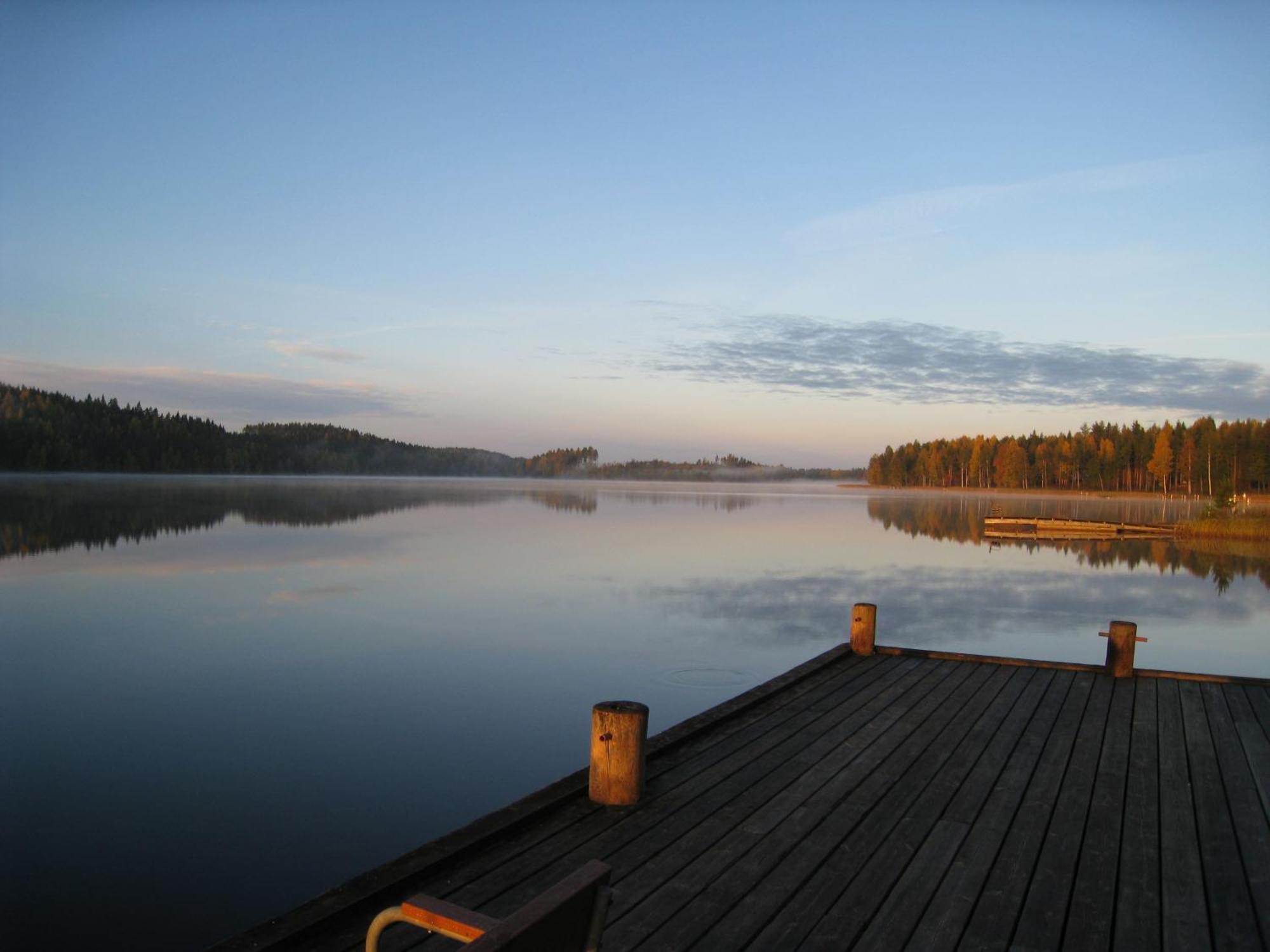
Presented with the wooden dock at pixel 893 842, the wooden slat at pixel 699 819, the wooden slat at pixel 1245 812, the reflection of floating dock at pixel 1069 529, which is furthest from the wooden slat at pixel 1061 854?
the reflection of floating dock at pixel 1069 529

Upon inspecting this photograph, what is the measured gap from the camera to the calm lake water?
17.1 ft

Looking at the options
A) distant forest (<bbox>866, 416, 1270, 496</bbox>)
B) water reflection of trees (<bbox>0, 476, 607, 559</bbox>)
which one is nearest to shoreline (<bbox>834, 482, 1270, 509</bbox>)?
distant forest (<bbox>866, 416, 1270, 496</bbox>)

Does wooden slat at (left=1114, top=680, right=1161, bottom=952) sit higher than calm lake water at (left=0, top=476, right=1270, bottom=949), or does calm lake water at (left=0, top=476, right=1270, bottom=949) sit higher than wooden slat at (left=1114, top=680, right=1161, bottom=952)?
wooden slat at (left=1114, top=680, right=1161, bottom=952)

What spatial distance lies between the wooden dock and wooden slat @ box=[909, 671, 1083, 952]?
0.01 meters

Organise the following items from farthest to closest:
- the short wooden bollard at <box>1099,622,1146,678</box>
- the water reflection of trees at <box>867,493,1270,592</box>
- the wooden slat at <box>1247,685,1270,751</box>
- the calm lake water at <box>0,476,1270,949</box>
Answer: the water reflection of trees at <box>867,493,1270,592</box> → the short wooden bollard at <box>1099,622,1146,678</box> → the wooden slat at <box>1247,685,1270,751</box> → the calm lake water at <box>0,476,1270,949</box>

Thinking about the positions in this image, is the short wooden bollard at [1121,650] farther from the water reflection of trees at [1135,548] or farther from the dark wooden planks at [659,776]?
the water reflection of trees at [1135,548]

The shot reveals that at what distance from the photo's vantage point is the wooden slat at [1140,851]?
3.23 m

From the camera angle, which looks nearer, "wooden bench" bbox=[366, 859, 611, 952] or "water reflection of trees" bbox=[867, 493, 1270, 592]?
"wooden bench" bbox=[366, 859, 611, 952]

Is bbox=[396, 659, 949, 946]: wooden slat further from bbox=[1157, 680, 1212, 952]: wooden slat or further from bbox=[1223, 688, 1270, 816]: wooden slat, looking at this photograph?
bbox=[1223, 688, 1270, 816]: wooden slat

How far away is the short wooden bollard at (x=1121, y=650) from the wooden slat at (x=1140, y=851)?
5.44 feet

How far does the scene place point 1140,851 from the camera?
397 centimetres

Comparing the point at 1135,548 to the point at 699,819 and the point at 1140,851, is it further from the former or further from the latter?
the point at 699,819

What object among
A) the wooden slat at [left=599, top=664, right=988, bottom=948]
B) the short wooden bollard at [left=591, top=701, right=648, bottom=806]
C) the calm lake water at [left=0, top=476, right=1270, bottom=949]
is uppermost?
the short wooden bollard at [left=591, top=701, right=648, bottom=806]

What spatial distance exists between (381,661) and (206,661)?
212cm
